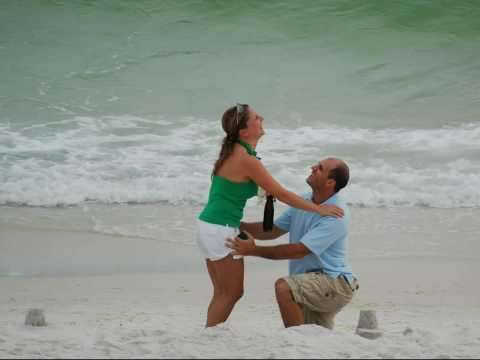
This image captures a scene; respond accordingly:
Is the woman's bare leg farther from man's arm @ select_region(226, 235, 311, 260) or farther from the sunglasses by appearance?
the sunglasses

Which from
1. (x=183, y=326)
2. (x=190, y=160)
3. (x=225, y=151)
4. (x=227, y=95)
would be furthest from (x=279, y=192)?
(x=227, y=95)

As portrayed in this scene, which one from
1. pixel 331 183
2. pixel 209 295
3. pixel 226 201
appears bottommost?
pixel 209 295

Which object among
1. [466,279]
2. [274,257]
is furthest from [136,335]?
[466,279]

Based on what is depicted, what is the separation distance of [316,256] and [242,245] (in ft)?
1.38

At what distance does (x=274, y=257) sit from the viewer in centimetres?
450

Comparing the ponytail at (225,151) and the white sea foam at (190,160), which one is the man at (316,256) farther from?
the white sea foam at (190,160)

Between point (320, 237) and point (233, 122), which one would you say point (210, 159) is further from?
point (320, 237)

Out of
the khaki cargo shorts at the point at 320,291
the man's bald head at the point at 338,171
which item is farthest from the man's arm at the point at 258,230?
the man's bald head at the point at 338,171

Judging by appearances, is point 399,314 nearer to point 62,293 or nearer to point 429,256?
point 429,256

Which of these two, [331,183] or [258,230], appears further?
[258,230]

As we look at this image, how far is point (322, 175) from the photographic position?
15.2ft

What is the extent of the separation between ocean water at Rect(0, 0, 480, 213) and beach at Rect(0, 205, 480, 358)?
138 centimetres

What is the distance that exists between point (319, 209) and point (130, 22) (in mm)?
15121

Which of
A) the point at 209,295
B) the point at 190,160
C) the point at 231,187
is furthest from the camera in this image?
the point at 190,160
